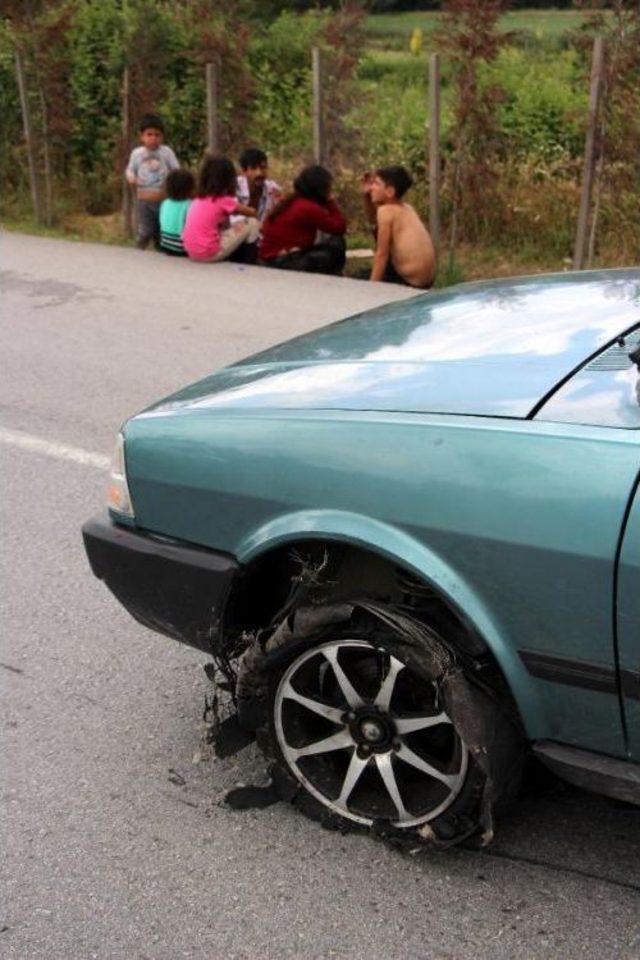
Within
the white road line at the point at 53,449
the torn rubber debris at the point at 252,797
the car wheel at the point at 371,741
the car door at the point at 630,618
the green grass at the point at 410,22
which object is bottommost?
the white road line at the point at 53,449

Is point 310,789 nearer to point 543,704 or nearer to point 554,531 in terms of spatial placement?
point 543,704

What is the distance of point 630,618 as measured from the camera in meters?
2.67

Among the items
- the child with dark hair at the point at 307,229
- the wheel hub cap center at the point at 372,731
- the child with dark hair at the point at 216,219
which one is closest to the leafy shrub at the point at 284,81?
the child with dark hair at the point at 216,219

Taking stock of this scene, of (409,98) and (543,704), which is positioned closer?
(543,704)

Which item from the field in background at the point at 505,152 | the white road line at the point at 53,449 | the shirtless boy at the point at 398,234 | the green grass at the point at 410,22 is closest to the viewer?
the white road line at the point at 53,449

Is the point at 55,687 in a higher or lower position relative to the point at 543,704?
lower

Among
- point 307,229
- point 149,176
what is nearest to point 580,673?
point 307,229

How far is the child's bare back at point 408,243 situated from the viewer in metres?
10.1

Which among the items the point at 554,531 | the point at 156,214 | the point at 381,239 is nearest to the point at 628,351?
the point at 554,531

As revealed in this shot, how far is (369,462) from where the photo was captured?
299cm

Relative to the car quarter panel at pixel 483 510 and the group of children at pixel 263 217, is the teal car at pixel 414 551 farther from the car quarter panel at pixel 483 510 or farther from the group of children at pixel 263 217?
the group of children at pixel 263 217

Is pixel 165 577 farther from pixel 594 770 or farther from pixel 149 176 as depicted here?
pixel 149 176

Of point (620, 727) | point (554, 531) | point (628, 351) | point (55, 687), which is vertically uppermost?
point (628, 351)

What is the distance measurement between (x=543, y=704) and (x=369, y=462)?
66cm
